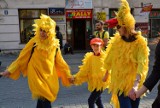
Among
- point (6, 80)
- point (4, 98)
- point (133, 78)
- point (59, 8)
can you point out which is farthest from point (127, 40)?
point (59, 8)

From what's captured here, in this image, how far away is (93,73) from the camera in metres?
5.53

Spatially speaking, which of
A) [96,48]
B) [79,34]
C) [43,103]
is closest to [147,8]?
[79,34]

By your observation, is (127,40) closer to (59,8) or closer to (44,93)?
(44,93)

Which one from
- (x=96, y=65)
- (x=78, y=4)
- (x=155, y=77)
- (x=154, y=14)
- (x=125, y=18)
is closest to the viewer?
(x=155, y=77)

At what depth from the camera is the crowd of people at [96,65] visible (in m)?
4.38

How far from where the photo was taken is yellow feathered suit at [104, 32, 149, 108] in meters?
4.30

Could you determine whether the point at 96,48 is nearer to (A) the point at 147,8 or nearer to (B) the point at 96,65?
(B) the point at 96,65

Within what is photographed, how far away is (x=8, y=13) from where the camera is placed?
19.1m

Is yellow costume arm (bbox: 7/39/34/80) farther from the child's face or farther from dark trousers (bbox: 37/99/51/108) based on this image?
the child's face

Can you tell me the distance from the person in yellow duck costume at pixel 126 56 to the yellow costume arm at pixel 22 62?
4.47 feet

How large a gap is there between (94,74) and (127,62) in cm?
123

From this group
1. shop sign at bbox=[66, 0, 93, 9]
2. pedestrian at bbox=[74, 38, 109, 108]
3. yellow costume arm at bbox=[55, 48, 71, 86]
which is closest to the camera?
yellow costume arm at bbox=[55, 48, 71, 86]

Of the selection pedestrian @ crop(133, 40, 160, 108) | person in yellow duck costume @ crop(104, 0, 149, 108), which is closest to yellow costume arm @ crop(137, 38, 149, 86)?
person in yellow duck costume @ crop(104, 0, 149, 108)

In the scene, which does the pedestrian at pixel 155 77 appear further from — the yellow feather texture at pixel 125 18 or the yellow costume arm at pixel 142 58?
the yellow feather texture at pixel 125 18
